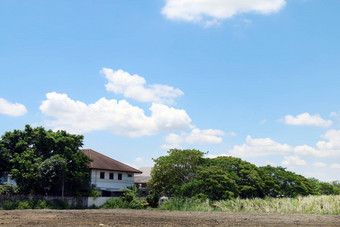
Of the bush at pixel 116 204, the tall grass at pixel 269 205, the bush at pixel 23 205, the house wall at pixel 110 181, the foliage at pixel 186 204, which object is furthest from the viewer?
the house wall at pixel 110 181

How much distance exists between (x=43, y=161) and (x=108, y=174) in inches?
429

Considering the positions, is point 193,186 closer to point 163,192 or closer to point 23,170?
point 163,192

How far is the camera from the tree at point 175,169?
4081 centimetres

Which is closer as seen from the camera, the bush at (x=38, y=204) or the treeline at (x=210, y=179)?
the bush at (x=38, y=204)

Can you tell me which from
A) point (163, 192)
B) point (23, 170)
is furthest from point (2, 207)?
point (163, 192)

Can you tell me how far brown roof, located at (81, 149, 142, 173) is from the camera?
46688 millimetres

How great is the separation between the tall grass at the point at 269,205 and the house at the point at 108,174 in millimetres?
11318

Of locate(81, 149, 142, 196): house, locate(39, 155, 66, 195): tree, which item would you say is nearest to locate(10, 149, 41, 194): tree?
locate(39, 155, 66, 195): tree

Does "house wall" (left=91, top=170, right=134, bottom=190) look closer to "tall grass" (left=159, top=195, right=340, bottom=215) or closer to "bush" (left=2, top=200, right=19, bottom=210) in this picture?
"tall grass" (left=159, top=195, right=340, bottom=215)

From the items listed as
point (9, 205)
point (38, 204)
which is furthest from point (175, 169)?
point (9, 205)

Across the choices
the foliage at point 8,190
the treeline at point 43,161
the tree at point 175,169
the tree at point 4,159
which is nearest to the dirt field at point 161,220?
the treeline at point 43,161

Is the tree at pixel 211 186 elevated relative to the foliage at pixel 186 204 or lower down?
elevated

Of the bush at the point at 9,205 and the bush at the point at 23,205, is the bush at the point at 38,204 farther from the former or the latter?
the bush at the point at 9,205

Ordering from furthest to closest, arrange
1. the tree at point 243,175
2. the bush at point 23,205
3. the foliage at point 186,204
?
the tree at point 243,175, the bush at point 23,205, the foliage at point 186,204
